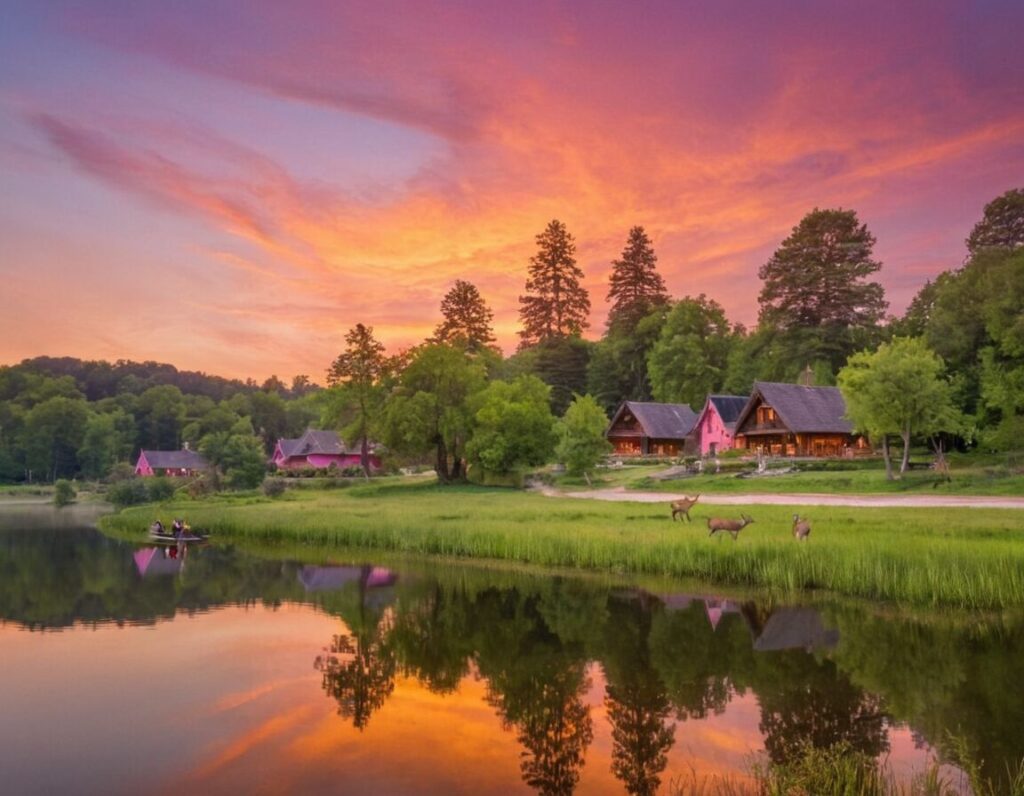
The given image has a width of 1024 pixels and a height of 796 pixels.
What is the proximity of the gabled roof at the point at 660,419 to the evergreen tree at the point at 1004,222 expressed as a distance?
2898 cm

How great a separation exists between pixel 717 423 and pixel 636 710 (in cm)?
6151

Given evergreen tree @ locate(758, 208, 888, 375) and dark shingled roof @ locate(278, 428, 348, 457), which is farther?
dark shingled roof @ locate(278, 428, 348, 457)

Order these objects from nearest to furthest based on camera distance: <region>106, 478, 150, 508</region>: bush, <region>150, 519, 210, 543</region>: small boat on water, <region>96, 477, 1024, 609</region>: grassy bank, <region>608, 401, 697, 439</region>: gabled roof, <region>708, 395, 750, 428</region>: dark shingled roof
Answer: <region>96, 477, 1024, 609</region>: grassy bank → <region>150, 519, 210, 543</region>: small boat on water → <region>106, 478, 150, 508</region>: bush → <region>708, 395, 750, 428</region>: dark shingled roof → <region>608, 401, 697, 439</region>: gabled roof

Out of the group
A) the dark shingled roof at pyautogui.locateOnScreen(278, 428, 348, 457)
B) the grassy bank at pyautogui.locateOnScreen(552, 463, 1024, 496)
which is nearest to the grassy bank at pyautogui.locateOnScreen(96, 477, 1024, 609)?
the grassy bank at pyautogui.locateOnScreen(552, 463, 1024, 496)

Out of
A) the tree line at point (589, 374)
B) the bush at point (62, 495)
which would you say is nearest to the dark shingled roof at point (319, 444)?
the tree line at point (589, 374)

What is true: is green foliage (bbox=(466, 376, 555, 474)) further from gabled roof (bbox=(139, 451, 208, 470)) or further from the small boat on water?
gabled roof (bbox=(139, 451, 208, 470))

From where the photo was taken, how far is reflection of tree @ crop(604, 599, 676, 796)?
10.1 m

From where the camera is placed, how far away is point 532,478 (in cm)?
6166

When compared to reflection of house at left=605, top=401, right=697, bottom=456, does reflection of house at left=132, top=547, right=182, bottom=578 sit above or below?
below

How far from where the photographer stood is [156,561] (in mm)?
30750

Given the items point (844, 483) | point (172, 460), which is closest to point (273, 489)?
point (844, 483)

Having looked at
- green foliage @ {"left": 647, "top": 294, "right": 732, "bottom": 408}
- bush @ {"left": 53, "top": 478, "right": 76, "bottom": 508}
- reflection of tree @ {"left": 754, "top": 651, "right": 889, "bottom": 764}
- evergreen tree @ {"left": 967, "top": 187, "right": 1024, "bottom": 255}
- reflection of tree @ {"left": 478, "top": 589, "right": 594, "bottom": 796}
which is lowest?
bush @ {"left": 53, "top": 478, "right": 76, "bottom": 508}

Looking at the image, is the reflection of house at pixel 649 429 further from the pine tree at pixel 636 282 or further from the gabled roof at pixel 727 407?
the pine tree at pixel 636 282

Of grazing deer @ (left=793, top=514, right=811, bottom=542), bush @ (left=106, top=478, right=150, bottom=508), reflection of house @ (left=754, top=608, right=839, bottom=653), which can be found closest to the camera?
reflection of house @ (left=754, top=608, right=839, bottom=653)
